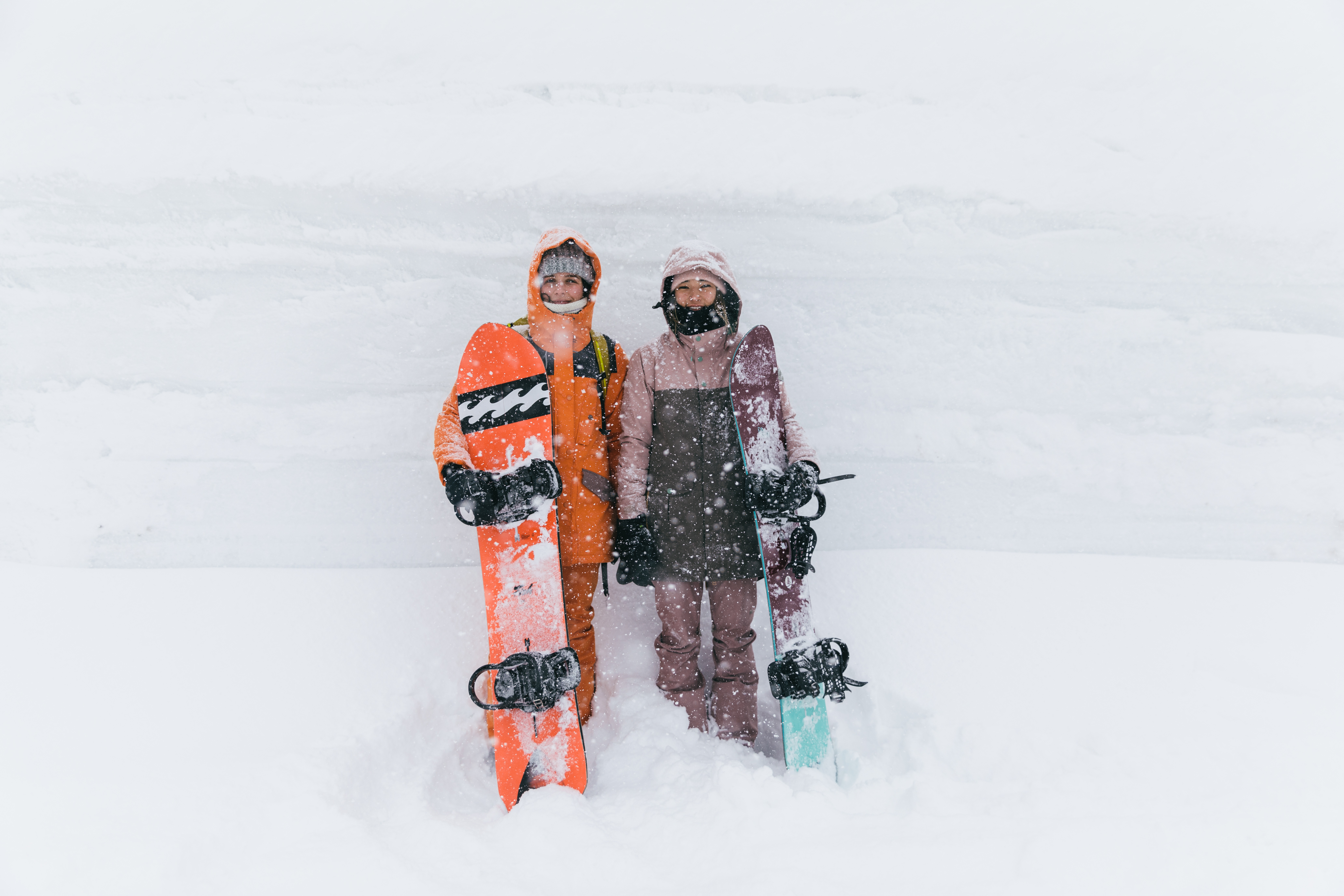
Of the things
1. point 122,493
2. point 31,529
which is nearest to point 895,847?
point 122,493

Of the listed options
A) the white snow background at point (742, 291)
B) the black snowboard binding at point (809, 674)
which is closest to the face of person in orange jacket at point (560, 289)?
the white snow background at point (742, 291)

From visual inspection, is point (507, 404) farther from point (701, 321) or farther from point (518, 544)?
point (701, 321)

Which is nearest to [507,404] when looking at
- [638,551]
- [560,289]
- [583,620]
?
[560,289]

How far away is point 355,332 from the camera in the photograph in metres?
2.92

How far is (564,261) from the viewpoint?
2314 mm

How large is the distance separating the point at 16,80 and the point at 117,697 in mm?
2948

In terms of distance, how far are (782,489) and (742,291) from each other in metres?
1.20

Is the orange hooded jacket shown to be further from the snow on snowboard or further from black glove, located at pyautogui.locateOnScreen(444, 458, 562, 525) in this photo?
the snow on snowboard

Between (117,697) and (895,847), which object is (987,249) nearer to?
(895,847)

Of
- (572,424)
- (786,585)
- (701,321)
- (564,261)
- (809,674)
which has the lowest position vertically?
(809,674)

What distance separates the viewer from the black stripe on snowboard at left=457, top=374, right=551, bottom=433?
7.41 feet

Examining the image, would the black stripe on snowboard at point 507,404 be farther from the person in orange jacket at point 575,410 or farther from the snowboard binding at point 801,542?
the snowboard binding at point 801,542

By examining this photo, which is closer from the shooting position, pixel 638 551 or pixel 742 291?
pixel 638 551

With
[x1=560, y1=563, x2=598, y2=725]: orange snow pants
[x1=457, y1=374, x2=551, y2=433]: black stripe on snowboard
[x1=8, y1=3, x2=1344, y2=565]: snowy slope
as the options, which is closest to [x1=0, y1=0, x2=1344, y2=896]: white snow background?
[x1=8, y1=3, x2=1344, y2=565]: snowy slope
